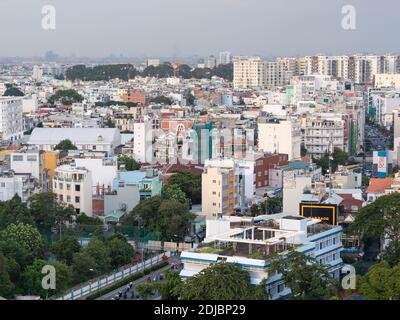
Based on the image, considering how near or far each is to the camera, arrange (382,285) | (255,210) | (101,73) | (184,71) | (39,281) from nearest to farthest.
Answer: (382,285) → (39,281) → (255,210) → (101,73) → (184,71)

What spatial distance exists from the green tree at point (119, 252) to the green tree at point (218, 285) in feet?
6.23

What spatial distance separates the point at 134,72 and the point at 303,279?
29856mm

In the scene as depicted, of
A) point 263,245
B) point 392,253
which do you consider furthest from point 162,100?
point 263,245

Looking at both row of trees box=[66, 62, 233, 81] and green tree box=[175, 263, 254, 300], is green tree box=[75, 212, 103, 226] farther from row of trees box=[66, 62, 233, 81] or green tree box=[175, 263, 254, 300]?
row of trees box=[66, 62, 233, 81]

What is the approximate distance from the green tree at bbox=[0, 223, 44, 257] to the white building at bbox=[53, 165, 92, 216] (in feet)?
5.81

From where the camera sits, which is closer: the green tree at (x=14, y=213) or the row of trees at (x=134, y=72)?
the green tree at (x=14, y=213)

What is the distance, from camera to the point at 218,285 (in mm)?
4438

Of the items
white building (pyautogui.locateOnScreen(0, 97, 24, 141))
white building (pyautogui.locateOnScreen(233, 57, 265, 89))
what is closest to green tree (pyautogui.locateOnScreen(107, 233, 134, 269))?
white building (pyautogui.locateOnScreen(0, 97, 24, 141))

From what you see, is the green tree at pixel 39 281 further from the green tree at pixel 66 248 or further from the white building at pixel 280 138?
the white building at pixel 280 138

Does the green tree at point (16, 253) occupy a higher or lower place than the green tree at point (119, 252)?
higher

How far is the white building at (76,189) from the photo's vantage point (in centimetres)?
831

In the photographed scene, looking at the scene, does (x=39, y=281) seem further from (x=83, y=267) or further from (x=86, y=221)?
(x=86, y=221)

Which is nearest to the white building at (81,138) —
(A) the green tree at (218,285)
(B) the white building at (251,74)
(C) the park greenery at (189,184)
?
(C) the park greenery at (189,184)
